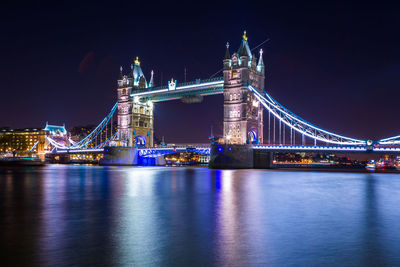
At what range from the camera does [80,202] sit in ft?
44.6

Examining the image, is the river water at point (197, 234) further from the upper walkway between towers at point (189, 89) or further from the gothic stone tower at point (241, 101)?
the upper walkway between towers at point (189, 89)

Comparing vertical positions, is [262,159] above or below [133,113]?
below

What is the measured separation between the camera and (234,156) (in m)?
43.9

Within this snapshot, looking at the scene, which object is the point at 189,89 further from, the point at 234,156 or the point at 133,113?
the point at 133,113

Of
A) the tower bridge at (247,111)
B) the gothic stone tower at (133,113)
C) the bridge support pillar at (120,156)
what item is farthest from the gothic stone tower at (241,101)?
the gothic stone tower at (133,113)

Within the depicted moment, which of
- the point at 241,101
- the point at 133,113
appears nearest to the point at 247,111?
the point at 241,101

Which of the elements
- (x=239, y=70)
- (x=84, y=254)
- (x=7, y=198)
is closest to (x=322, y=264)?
(x=84, y=254)

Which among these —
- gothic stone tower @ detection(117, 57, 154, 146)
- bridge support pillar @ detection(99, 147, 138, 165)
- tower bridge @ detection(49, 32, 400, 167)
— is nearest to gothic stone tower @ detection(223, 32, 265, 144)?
tower bridge @ detection(49, 32, 400, 167)

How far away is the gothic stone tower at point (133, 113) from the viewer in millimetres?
63438

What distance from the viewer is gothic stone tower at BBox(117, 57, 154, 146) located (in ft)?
208

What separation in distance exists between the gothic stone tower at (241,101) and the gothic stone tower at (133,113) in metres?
22.0

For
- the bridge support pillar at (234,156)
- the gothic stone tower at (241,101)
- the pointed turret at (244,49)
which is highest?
the pointed turret at (244,49)

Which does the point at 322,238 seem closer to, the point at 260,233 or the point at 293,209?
the point at 260,233

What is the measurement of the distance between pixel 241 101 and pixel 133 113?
81.1ft
